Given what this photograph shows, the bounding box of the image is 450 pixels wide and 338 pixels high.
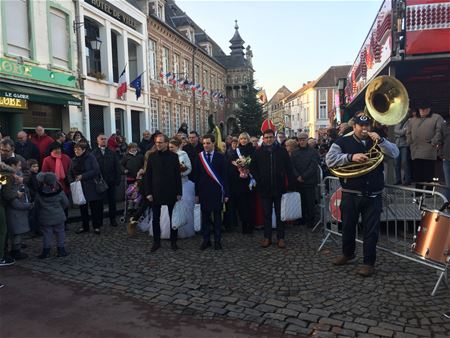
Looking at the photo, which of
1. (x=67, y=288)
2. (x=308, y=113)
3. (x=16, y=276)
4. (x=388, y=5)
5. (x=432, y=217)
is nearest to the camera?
(x=432, y=217)

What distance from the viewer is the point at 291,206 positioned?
24.3 ft

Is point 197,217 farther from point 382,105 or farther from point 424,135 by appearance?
point 424,135

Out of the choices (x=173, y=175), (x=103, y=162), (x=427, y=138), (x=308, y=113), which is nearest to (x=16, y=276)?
(x=173, y=175)

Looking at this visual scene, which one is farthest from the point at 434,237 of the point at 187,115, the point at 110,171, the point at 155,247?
the point at 187,115

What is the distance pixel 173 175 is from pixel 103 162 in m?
2.70

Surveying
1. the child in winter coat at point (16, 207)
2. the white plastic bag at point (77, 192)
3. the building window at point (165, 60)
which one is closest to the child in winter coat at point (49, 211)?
the child in winter coat at point (16, 207)

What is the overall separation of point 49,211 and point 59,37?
11577 mm

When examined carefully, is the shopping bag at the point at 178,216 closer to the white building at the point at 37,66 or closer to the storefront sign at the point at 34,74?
the white building at the point at 37,66

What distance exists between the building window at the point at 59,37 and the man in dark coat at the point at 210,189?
36.6ft

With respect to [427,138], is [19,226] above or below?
below

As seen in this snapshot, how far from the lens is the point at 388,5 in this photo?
828 centimetres

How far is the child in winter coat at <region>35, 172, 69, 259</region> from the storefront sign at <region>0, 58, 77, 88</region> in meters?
7.75

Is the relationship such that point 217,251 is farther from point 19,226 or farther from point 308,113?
point 308,113

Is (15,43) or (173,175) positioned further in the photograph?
(15,43)
